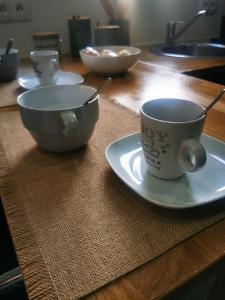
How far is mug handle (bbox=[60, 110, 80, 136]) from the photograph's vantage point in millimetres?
452

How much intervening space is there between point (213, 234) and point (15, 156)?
36 cm

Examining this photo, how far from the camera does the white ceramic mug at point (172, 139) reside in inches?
14.2

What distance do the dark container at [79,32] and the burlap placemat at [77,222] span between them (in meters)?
0.95

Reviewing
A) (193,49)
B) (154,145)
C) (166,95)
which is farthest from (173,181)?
(193,49)

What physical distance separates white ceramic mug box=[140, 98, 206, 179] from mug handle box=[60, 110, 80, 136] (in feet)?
0.38

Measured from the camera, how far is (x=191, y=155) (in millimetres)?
353

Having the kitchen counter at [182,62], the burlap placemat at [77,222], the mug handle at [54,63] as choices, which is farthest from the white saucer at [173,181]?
the kitchen counter at [182,62]

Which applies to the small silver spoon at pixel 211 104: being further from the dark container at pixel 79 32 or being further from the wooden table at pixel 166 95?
the dark container at pixel 79 32

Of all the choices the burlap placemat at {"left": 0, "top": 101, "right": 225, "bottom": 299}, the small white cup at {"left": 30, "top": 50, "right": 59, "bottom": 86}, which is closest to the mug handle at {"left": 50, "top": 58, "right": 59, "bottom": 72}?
the small white cup at {"left": 30, "top": 50, "right": 59, "bottom": 86}

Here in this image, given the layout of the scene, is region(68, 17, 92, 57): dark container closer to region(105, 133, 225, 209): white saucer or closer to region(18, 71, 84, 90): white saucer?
region(18, 71, 84, 90): white saucer

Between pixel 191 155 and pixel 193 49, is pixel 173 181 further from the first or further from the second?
pixel 193 49

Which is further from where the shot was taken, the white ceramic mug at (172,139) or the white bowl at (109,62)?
the white bowl at (109,62)

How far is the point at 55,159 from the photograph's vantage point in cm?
50

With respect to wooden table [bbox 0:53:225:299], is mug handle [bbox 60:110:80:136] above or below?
above
